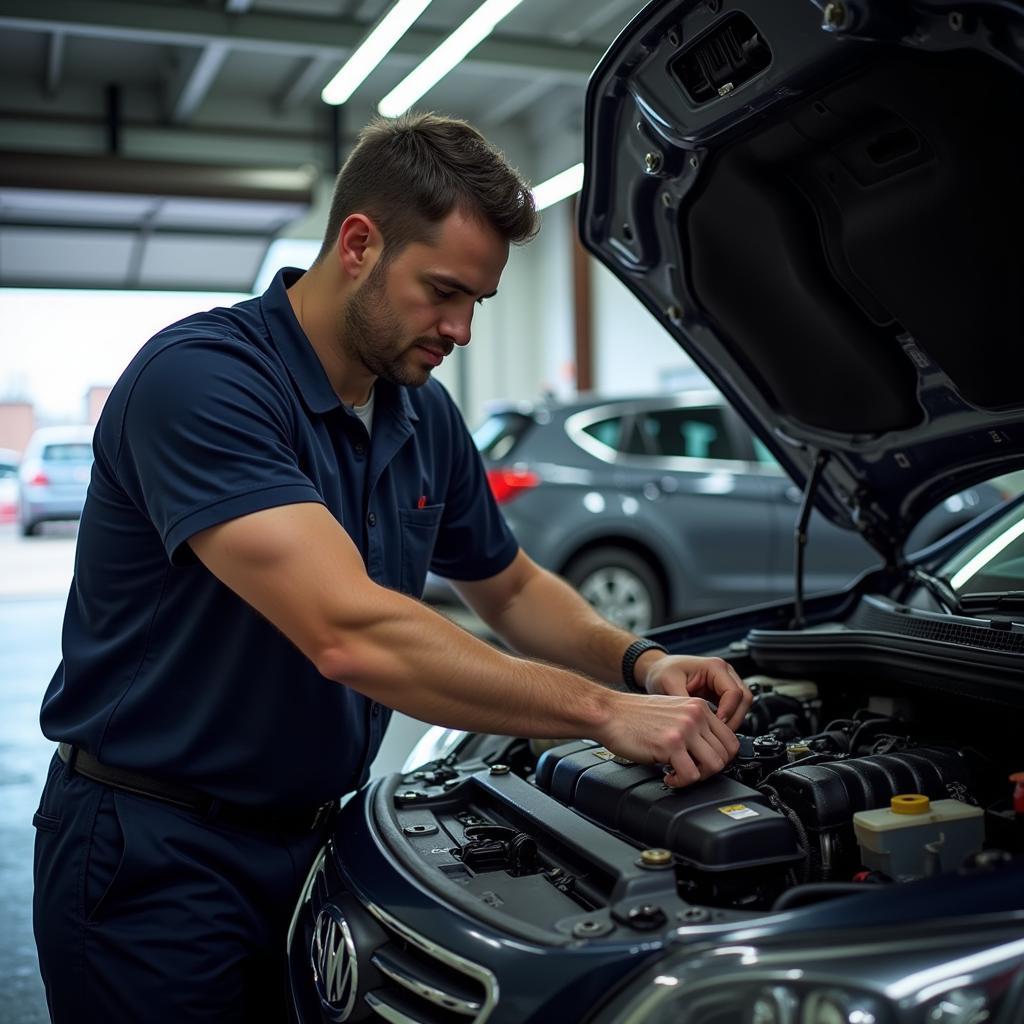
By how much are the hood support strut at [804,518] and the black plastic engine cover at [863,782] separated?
2.30 ft

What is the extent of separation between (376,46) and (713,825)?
7296 millimetres

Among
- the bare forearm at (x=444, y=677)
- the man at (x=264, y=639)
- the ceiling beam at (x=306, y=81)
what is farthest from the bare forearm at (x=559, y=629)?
the ceiling beam at (x=306, y=81)

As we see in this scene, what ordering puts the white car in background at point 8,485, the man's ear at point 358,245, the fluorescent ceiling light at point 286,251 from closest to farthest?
the man's ear at point 358,245 < the fluorescent ceiling light at point 286,251 < the white car in background at point 8,485

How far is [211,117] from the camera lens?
11.9 m

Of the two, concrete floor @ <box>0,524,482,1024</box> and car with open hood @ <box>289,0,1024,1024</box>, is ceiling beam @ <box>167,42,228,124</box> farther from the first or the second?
car with open hood @ <box>289,0,1024,1024</box>

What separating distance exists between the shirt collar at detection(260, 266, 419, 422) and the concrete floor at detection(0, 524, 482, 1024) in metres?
1.77

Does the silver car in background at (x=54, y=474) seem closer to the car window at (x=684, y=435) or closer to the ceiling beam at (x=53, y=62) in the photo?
the ceiling beam at (x=53, y=62)

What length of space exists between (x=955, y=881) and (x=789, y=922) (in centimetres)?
17

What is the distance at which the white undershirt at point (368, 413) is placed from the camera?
1.75 meters

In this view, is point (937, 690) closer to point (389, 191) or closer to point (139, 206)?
point (389, 191)

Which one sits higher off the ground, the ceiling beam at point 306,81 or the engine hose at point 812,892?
the ceiling beam at point 306,81

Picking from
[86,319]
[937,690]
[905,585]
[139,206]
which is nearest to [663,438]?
[905,585]

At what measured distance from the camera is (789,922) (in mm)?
1026

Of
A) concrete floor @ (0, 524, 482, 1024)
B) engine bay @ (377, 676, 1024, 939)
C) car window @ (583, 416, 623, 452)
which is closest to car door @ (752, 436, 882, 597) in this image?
car window @ (583, 416, 623, 452)
